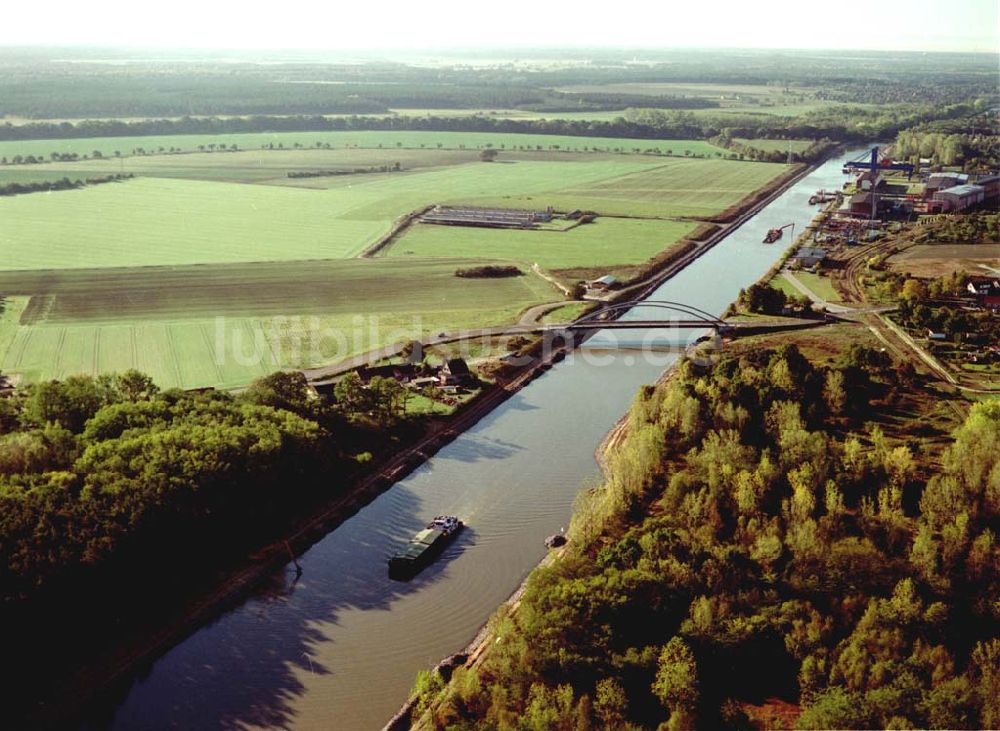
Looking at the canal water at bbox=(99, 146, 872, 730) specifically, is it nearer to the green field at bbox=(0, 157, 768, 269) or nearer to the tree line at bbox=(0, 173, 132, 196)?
the green field at bbox=(0, 157, 768, 269)

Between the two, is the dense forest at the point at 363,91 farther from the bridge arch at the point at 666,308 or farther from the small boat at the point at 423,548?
the small boat at the point at 423,548

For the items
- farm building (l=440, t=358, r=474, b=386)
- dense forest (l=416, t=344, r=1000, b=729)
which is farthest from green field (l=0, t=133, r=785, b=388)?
dense forest (l=416, t=344, r=1000, b=729)

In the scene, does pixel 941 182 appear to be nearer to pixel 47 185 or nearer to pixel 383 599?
pixel 383 599

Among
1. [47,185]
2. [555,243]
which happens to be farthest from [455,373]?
[47,185]

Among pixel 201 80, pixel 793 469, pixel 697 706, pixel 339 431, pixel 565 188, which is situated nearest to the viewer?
pixel 697 706

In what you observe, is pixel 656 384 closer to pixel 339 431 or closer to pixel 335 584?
pixel 339 431

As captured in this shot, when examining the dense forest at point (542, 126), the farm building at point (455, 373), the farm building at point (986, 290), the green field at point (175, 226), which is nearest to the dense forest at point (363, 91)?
the dense forest at point (542, 126)

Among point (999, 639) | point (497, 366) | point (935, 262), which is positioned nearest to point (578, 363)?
point (497, 366)
